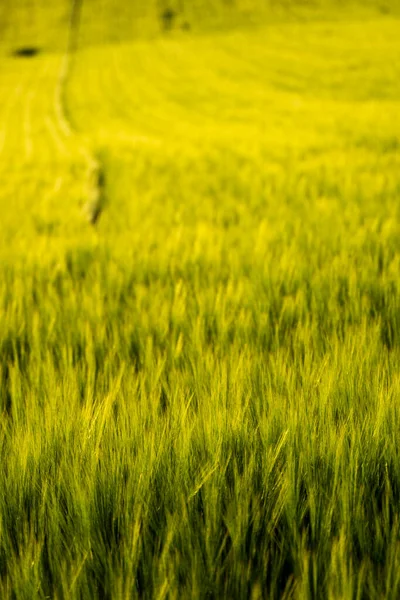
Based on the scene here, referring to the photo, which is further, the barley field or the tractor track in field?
the tractor track in field

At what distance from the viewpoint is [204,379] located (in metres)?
1.22

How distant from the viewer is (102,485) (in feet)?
2.76

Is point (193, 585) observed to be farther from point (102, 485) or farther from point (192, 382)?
point (192, 382)

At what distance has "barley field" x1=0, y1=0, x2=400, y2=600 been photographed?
A: 2.40 feet

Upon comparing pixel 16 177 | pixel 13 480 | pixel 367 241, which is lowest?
pixel 16 177

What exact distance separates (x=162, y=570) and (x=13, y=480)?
30 centimetres

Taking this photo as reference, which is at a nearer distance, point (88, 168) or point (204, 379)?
point (204, 379)

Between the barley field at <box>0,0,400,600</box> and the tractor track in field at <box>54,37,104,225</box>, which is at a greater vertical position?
the barley field at <box>0,0,400,600</box>

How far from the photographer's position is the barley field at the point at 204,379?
732 mm

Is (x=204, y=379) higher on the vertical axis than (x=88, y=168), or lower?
higher

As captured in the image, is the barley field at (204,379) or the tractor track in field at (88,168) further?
the tractor track in field at (88,168)

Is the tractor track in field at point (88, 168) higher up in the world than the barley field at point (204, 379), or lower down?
lower down

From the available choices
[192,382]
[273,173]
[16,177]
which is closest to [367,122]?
[273,173]

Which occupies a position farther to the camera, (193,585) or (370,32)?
(370,32)
